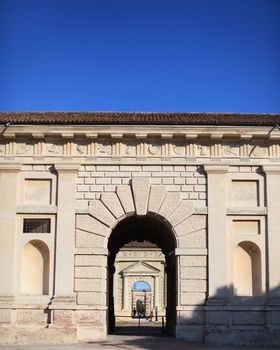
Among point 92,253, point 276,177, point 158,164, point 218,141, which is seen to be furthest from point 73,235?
point 276,177

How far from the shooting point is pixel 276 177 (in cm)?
1781

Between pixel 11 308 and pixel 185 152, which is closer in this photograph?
pixel 11 308

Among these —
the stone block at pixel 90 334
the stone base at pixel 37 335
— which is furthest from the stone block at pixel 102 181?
the stone base at pixel 37 335

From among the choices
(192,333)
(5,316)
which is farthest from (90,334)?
(192,333)

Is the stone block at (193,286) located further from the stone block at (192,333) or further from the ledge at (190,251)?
the stone block at (192,333)

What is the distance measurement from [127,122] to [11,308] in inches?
245

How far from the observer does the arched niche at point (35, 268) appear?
1736 cm

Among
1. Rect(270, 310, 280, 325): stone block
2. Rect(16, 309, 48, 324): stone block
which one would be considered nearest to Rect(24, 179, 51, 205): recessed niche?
Rect(16, 309, 48, 324): stone block

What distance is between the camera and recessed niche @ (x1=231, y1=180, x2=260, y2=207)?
17.8 m

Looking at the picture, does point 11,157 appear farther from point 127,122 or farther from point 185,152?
point 185,152

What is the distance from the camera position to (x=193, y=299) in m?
17.1

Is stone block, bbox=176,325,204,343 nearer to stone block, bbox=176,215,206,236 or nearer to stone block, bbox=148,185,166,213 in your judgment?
stone block, bbox=176,215,206,236

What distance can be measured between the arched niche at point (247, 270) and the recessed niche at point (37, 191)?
576 cm

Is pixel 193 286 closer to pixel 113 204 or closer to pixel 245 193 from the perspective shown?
pixel 245 193
